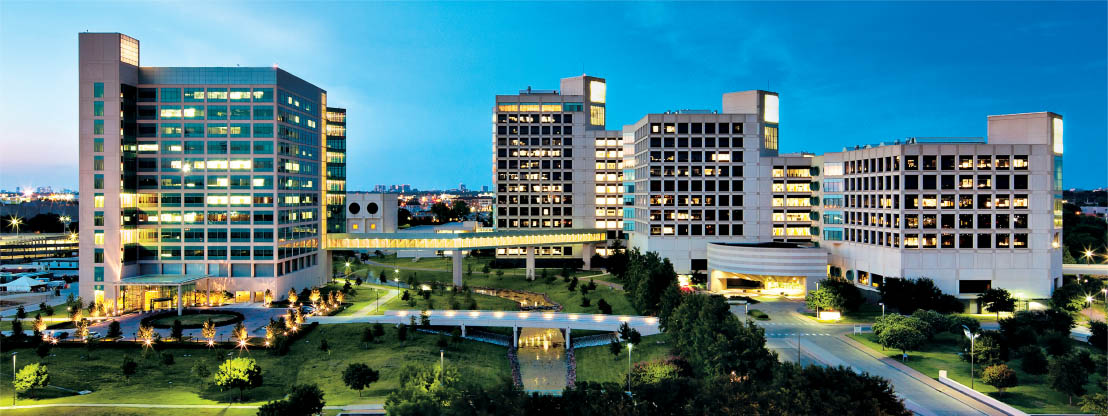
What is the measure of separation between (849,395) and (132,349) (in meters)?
76.0

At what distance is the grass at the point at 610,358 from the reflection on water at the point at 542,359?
253cm

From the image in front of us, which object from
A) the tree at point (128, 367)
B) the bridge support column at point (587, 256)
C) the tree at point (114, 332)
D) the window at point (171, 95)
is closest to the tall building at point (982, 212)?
the bridge support column at point (587, 256)

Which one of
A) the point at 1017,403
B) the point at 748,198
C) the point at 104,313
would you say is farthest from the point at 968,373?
the point at 104,313

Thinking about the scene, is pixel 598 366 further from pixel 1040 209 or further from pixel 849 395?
pixel 1040 209

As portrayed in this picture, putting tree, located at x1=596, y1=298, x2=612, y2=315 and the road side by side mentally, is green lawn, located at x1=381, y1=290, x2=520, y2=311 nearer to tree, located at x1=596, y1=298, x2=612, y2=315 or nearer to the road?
tree, located at x1=596, y1=298, x2=612, y2=315

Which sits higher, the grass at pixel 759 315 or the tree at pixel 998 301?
the tree at pixel 998 301

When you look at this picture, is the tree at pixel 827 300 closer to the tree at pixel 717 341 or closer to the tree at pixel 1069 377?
the tree at pixel 717 341

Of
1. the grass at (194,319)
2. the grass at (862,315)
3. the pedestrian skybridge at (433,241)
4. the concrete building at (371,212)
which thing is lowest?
the grass at (862,315)

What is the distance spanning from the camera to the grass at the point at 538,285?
4332 inches

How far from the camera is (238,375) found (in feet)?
198

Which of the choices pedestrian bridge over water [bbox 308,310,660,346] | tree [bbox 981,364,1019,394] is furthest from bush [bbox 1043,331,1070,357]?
pedestrian bridge over water [bbox 308,310,660,346]

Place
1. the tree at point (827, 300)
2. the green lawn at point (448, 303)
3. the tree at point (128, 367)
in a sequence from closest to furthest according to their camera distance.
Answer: the tree at point (128, 367), the tree at point (827, 300), the green lawn at point (448, 303)

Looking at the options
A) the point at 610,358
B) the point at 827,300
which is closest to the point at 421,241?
the point at 610,358

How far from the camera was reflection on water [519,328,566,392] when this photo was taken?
74.1m
